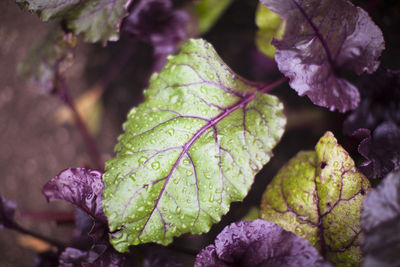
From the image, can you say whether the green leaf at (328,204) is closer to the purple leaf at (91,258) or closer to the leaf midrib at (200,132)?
the leaf midrib at (200,132)

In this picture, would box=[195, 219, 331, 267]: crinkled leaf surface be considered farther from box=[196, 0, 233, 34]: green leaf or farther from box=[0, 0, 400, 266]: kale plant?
box=[196, 0, 233, 34]: green leaf

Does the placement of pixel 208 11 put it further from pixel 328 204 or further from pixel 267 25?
pixel 328 204

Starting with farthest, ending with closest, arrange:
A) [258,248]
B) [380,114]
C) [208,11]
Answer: [208,11], [380,114], [258,248]

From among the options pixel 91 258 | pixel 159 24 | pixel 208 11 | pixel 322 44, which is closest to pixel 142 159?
pixel 91 258

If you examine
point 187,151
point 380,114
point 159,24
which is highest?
point 159,24

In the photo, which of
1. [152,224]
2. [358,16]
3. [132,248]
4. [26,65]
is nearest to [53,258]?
[132,248]

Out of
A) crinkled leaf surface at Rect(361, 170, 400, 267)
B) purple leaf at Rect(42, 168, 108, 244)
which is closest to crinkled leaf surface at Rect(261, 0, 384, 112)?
crinkled leaf surface at Rect(361, 170, 400, 267)

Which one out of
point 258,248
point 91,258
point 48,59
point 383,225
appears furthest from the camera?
point 48,59
